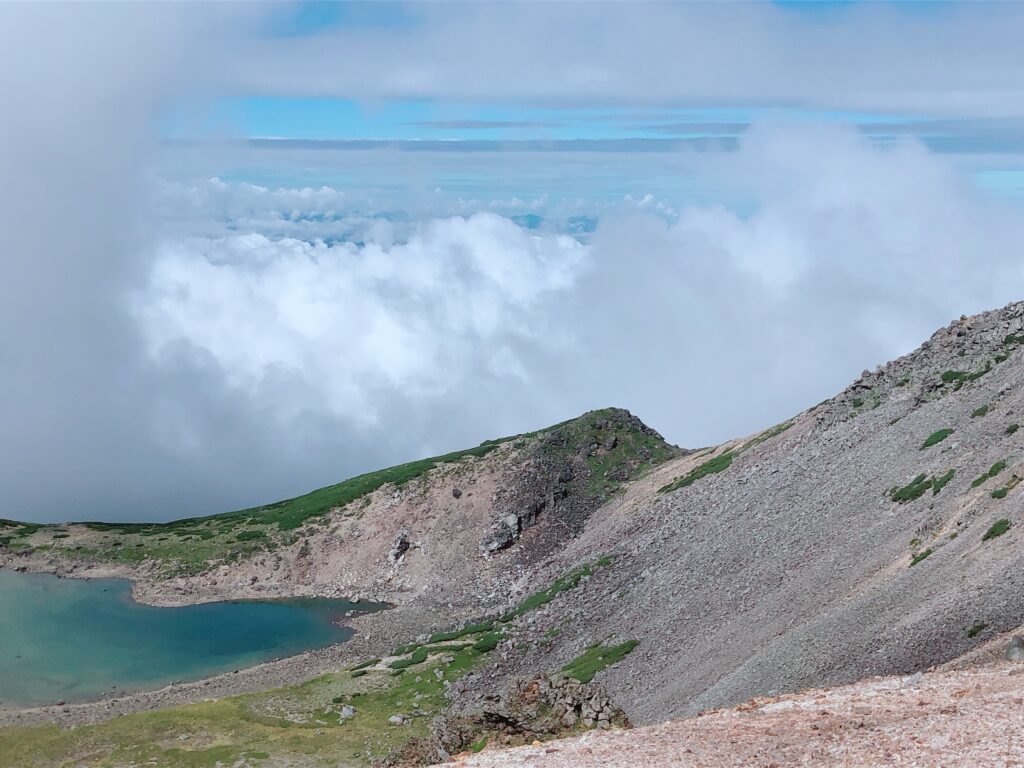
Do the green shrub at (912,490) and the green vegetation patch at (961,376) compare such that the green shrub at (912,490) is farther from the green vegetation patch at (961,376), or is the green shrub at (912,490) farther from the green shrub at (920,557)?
the green vegetation patch at (961,376)

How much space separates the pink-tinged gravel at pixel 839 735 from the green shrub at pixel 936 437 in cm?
3327

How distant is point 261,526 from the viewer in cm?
10181

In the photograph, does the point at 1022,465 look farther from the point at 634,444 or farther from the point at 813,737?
the point at 634,444

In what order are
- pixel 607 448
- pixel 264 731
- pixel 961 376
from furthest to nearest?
pixel 607 448
pixel 961 376
pixel 264 731

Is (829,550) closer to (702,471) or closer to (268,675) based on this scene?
(702,471)

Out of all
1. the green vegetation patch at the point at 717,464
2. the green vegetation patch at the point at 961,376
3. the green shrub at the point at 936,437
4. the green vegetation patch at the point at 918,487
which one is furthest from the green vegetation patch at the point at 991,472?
the green vegetation patch at the point at 717,464

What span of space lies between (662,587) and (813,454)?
1618 cm

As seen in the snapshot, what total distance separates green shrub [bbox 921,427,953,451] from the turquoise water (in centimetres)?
4697

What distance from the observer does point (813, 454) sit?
2655 inches

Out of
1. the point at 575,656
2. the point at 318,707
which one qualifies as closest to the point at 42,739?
the point at 318,707

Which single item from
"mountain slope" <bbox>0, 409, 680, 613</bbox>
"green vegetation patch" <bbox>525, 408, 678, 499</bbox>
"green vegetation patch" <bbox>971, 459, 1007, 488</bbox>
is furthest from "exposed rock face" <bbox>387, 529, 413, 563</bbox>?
"green vegetation patch" <bbox>971, 459, 1007, 488</bbox>

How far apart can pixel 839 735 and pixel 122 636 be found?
72.3 meters

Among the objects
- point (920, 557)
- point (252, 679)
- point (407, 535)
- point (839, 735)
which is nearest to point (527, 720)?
point (839, 735)

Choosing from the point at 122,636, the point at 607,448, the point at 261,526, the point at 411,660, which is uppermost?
the point at 607,448
